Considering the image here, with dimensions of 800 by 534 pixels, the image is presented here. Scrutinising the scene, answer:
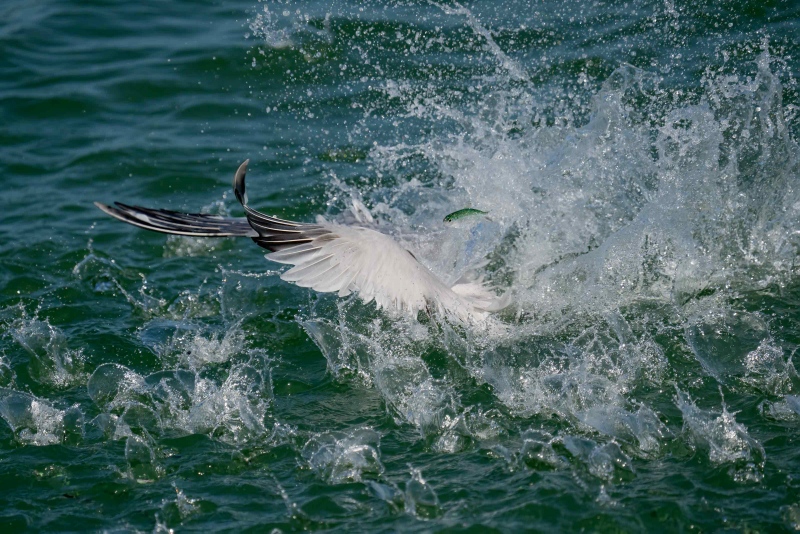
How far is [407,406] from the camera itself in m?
4.28

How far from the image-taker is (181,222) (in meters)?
5.15

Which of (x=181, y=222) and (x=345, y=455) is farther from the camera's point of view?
(x=181, y=222)

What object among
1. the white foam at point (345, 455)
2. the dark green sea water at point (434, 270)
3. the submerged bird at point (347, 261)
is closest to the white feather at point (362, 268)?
the submerged bird at point (347, 261)

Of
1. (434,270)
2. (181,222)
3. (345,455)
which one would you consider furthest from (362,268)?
(345,455)

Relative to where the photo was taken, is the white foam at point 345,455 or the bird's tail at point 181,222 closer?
the white foam at point 345,455

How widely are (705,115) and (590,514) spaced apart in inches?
118

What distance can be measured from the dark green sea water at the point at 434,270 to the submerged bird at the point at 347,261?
0.59 feet

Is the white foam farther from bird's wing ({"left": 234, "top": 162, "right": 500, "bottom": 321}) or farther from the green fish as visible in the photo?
the green fish

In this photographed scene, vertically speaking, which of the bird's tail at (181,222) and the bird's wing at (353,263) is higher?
the bird's tail at (181,222)

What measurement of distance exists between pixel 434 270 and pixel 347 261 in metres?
0.61

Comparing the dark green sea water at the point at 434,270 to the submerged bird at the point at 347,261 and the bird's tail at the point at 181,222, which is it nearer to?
the submerged bird at the point at 347,261

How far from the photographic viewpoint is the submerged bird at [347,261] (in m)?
4.81

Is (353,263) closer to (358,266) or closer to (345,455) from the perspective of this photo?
(358,266)

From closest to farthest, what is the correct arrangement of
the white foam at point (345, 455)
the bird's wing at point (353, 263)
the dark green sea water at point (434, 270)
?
1. the dark green sea water at point (434, 270)
2. the white foam at point (345, 455)
3. the bird's wing at point (353, 263)
